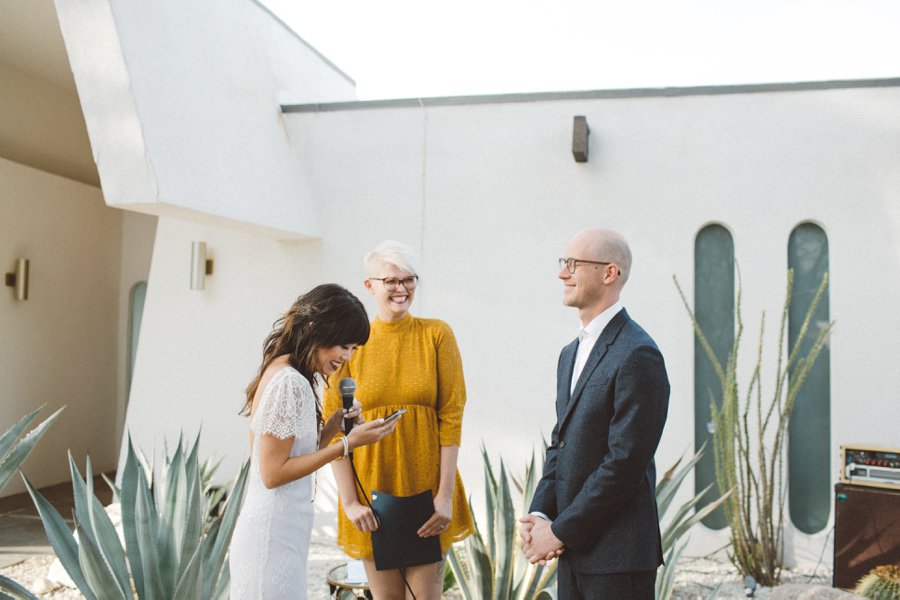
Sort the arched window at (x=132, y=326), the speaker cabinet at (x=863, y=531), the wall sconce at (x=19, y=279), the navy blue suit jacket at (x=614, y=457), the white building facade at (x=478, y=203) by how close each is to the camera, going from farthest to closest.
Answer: the arched window at (x=132, y=326) < the wall sconce at (x=19, y=279) < the white building facade at (x=478, y=203) < the speaker cabinet at (x=863, y=531) < the navy blue suit jacket at (x=614, y=457)

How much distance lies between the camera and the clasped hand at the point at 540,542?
185cm

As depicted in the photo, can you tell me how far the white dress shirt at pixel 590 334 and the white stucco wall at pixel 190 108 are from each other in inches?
104

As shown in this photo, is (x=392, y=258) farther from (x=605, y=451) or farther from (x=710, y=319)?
(x=710, y=319)

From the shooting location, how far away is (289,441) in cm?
185

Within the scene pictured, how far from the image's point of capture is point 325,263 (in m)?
A: 5.37

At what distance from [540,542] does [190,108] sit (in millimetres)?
3343

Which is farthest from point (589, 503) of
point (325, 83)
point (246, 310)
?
point (325, 83)

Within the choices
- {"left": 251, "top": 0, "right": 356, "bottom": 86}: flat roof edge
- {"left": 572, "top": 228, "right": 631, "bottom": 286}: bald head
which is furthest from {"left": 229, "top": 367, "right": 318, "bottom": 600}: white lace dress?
{"left": 251, "top": 0, "right": 356, "bottom": 86}: flat roof edge

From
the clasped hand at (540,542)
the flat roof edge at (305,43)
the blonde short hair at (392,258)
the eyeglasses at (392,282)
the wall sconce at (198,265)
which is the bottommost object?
the clasped hand at (540,542)

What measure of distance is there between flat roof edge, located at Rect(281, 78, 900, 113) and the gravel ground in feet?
9.49

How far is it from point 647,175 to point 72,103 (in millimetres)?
5648

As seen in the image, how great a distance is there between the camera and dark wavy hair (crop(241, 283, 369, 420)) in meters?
1.94

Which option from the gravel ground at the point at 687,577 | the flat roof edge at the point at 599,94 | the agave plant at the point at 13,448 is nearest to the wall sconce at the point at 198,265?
the flat roof edge at the point at 599,94

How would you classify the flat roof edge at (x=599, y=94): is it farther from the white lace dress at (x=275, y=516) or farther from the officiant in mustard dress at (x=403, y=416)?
the white lace dress at (x=275, y=516)
